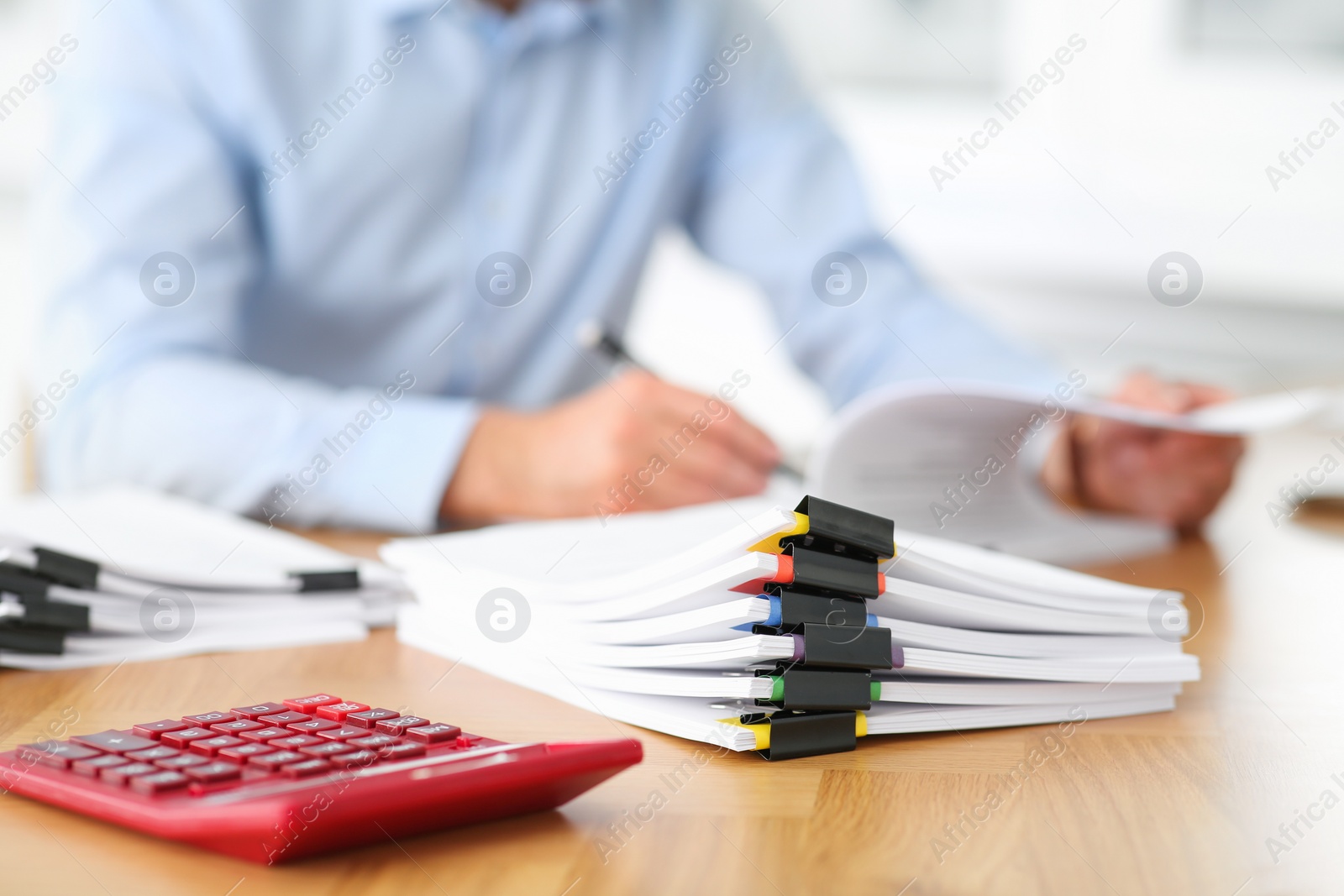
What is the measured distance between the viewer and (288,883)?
284 mm

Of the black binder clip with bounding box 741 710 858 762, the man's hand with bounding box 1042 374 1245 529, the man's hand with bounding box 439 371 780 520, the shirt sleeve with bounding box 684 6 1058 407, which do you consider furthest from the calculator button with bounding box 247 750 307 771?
the shirt sleeve with bounding box 684 6 1058 407

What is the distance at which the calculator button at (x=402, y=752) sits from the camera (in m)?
0.33

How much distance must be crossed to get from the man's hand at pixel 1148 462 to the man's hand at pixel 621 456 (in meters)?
0.30

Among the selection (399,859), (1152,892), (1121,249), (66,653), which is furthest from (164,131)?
(1121,249)

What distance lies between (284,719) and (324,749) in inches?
1.9

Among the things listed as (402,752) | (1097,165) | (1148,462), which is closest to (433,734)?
(402,752)

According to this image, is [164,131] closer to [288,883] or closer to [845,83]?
[288,883]

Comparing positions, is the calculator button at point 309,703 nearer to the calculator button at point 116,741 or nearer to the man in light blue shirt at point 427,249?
the calculator button at point 116,741

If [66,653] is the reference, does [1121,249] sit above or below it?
above

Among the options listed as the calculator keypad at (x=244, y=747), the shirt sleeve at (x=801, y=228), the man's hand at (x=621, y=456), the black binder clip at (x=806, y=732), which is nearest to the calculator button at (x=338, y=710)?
the calculator keypad at (x=244, y=747)

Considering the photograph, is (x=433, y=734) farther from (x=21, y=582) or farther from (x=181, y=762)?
(x=21, y=582)

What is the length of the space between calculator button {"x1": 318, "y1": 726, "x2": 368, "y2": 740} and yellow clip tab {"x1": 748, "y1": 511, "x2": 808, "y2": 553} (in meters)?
0.13

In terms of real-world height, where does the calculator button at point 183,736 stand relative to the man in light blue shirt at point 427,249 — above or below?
below

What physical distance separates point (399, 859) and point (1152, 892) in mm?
193
